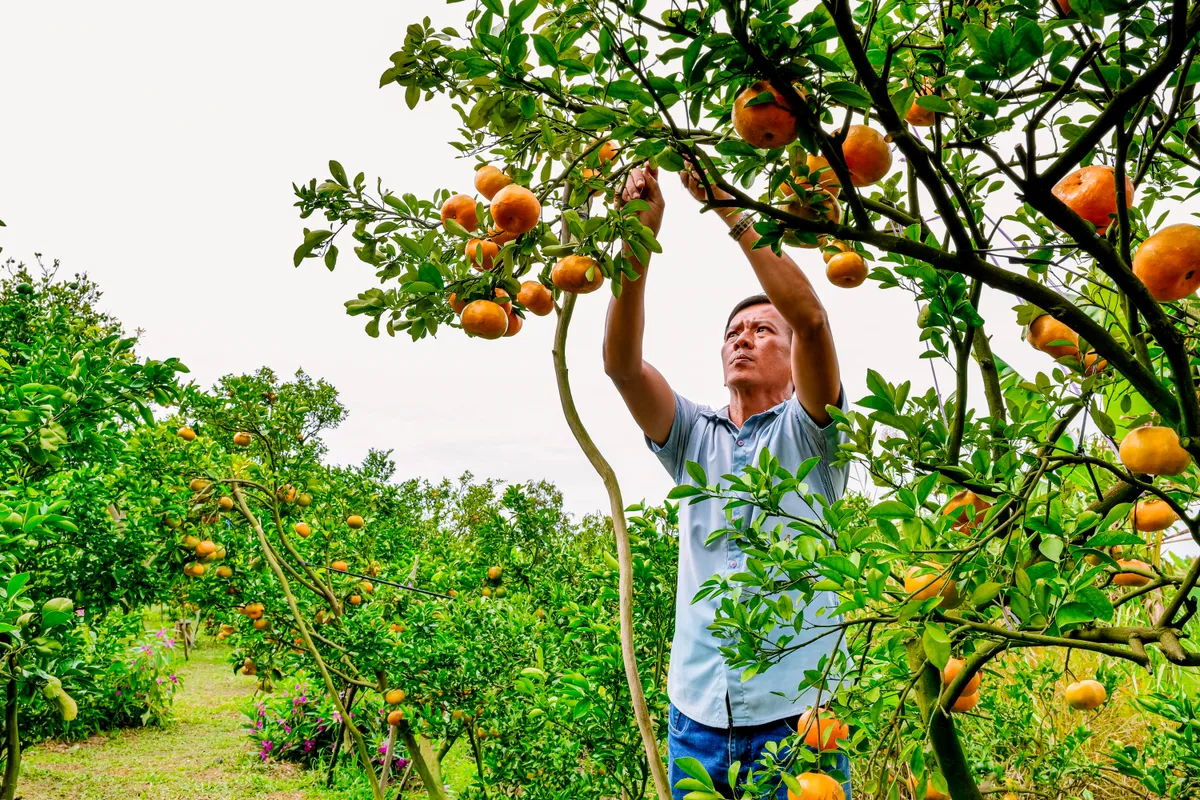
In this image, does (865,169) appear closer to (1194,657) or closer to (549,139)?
(549,139)

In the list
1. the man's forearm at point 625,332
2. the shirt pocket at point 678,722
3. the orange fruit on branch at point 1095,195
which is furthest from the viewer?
the shirt pocket at point 678,722

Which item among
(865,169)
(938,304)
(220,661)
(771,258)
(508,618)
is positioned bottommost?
(220,661)

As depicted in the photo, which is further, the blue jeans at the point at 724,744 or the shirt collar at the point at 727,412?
the shirt collar at the point at 727,412

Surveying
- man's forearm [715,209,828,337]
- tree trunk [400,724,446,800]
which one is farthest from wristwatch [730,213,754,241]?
→ tree trunk [400,724,446,800]

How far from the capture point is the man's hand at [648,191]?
1.19 meters

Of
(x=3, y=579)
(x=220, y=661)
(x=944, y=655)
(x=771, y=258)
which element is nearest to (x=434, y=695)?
(x=3, y=579)

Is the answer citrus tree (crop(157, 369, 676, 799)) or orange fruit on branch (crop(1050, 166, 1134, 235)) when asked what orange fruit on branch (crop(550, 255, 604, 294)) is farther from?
citrus tree (crop(157, 369, 676, 799))

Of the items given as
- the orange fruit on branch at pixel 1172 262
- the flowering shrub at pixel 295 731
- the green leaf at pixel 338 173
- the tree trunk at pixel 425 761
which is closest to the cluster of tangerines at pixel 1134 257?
the orange fruit on branch at pixel 1172 262

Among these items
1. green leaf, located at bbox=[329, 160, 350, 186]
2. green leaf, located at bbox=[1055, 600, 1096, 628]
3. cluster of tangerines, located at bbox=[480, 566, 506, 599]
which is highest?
green leaf, located at bbox=[329, 160, 350, 186]

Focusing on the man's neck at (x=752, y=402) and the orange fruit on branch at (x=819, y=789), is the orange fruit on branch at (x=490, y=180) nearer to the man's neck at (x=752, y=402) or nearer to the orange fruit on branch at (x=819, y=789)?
the orange fruit on branch at (x=819, y=789)

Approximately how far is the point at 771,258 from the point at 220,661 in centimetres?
1108

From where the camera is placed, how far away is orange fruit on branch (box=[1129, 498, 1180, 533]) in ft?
3.19

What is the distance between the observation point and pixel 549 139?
2.80 ft

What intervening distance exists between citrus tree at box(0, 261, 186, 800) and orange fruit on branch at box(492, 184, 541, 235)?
129cm
